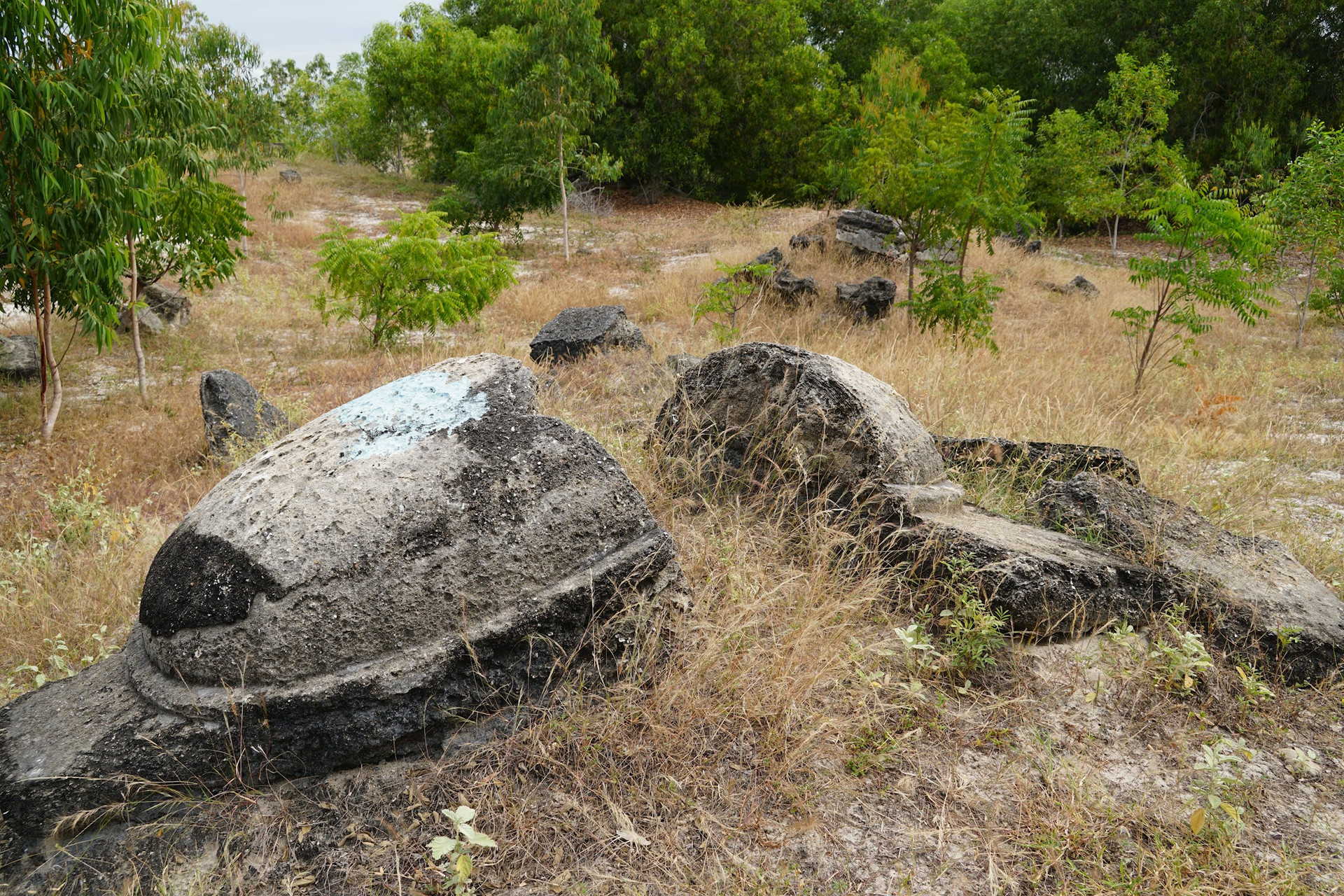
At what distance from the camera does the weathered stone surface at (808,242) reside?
50.0ft

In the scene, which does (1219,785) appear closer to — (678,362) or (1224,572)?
(1224,572)

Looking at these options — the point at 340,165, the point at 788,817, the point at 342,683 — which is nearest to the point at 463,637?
the point at 342,683

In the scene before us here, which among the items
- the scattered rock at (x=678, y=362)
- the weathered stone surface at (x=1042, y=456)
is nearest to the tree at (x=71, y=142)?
the scattered rock at (x=678, y=362)

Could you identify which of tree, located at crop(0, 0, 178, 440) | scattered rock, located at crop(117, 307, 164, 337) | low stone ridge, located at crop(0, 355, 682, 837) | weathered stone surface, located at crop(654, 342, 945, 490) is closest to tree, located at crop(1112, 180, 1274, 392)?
weathered stone surface, located at crop(654, 342, 945, 490)

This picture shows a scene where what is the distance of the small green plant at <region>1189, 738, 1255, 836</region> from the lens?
2.21 m

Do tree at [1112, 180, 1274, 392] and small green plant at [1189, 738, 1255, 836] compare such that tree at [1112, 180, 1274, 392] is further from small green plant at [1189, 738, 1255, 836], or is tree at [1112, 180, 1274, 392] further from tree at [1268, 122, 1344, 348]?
tree at [1268, 122, 1344, 348]

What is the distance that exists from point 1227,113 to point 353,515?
34.2 m

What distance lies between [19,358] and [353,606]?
865 centimetres

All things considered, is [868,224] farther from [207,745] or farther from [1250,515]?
[207,745]

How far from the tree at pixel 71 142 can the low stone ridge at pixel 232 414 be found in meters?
1.20

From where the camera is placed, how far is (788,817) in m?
2.26

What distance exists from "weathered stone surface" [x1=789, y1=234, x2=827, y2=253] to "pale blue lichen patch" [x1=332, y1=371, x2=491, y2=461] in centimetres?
1330

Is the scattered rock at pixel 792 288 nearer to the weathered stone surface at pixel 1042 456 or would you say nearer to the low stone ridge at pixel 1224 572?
the weathered stone surface at pixel 1042 456

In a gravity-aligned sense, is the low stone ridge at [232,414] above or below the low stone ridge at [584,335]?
below
